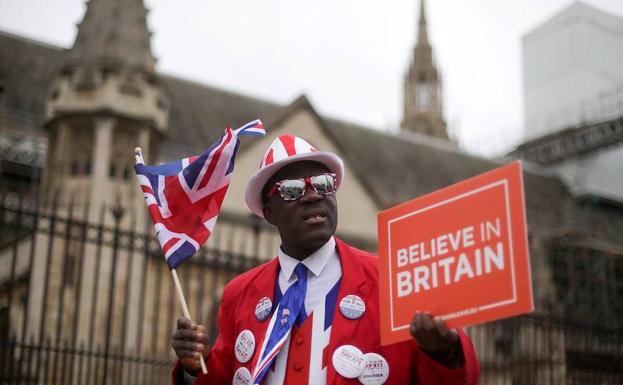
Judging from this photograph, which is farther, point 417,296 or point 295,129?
point 295,129

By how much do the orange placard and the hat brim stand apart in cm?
50

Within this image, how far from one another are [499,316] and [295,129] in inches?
740

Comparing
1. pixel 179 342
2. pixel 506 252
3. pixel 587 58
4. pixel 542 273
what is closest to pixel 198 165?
pixel 179 342

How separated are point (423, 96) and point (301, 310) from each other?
157 ft

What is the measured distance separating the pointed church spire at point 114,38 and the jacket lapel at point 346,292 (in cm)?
1315

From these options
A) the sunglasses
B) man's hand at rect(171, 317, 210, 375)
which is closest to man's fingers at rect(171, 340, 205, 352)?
man's hand at rect(171, 317, 210, 375)

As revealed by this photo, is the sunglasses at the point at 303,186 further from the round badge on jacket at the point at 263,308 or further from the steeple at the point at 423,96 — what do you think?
the steeple at the point at 423,96

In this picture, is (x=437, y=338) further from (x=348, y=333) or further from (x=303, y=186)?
(x=303, y=186)

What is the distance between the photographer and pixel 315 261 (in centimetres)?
361

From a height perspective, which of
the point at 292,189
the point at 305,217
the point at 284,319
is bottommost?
the point at 284,319

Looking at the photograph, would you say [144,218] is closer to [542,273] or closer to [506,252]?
[542,273]

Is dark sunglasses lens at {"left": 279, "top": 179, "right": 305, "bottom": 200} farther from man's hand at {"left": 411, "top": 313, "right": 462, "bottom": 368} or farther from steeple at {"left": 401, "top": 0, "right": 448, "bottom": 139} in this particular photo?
steeple at {"left": 401, "top": 0, "right": 448, "bottom": 139}

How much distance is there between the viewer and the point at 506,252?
9.25 ft

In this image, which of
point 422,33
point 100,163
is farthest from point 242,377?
point 422,33
